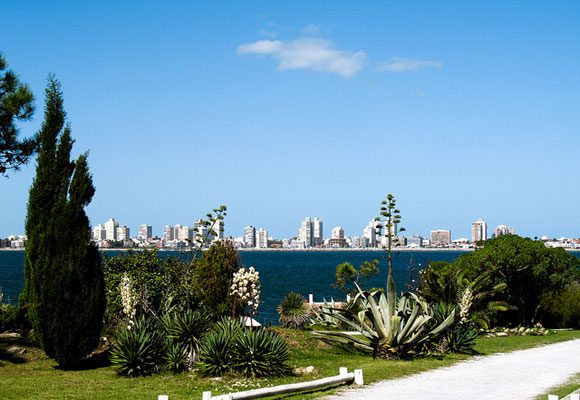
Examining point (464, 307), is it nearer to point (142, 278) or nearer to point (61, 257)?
point (142, 278)

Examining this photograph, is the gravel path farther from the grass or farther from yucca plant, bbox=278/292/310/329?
yucca plant, bbox=278/292/310/329

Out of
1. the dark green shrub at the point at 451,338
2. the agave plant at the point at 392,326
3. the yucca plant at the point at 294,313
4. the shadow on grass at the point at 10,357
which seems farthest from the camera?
the yucca plant at the point at 294,313

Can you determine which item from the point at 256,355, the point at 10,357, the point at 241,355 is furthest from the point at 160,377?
the point at 10,357

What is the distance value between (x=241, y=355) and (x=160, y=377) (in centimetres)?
176

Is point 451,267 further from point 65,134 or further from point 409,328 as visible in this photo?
point 65,134

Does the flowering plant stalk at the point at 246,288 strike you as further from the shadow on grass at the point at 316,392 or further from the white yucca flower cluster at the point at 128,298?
the shadow on grass at the point at 316,392

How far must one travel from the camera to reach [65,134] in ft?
48.6

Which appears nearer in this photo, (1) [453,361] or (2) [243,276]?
(2) [243,276]

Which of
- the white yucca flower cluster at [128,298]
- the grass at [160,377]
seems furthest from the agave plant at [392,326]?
the white yucca flower cluster at [128,298]

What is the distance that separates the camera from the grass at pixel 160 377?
11633 millimetres

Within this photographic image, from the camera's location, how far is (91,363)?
15062 millimetres

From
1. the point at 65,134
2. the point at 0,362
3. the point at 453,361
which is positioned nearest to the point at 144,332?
the point at 0,362

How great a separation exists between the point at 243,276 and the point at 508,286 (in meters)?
18.7

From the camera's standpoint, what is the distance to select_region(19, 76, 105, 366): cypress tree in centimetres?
1399
